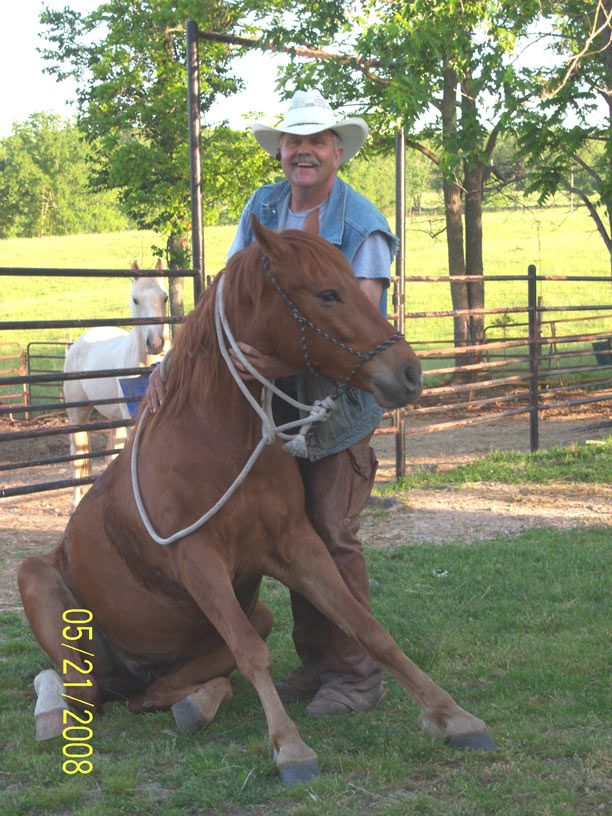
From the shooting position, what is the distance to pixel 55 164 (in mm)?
52562

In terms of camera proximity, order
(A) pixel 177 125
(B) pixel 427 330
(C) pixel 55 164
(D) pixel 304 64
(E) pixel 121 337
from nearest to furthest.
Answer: (E) pixel 121 337, (D) pixel 304 64, (A) pixel 177 125, (B) pixel 427 330, (C) pixel 55 164

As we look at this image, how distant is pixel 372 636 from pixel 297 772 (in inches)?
17.8

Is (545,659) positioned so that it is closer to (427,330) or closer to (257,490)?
(257,490)

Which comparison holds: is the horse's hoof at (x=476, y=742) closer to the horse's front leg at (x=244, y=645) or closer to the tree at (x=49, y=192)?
the horse's front leg at (x=244, y=645)

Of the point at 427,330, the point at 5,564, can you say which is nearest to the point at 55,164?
the point at 427,330

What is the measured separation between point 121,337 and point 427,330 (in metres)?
18.3

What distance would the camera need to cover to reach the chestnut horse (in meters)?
2.75

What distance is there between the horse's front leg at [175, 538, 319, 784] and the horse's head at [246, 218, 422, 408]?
2.23 feet

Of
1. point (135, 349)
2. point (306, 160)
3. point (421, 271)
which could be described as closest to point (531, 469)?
point (135, 349)

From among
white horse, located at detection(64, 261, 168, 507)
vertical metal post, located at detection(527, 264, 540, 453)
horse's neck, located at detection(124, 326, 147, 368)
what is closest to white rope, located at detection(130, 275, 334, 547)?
white horse, located at detection(64, 261, 168, 507)

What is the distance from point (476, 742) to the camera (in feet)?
8.96

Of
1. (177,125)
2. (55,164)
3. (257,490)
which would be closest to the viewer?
(257,490)

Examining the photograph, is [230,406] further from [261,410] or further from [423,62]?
[423,62]

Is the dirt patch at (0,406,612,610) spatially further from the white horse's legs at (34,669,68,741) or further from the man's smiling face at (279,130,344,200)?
the man's smiling face at (279,130,344,200)
